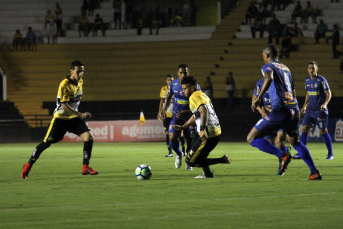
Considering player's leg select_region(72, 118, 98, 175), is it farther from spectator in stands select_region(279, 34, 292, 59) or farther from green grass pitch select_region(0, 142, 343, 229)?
spectator in stands select_region(279, 34, 292, 59)

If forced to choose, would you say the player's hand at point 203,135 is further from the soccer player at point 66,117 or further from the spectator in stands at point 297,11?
the spectator in stands at point 297,11

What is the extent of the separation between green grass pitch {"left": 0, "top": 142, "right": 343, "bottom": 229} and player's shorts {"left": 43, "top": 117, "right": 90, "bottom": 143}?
72 cm

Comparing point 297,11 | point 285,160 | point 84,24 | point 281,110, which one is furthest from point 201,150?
point 84,24

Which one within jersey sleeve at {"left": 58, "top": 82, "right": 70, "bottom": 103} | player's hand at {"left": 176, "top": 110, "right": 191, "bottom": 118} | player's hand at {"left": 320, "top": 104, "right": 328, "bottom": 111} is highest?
jersey sleeve at {"left": 58, "top": 82, "right": 70, "bottom": 103}

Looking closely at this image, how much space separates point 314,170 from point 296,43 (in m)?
22.3

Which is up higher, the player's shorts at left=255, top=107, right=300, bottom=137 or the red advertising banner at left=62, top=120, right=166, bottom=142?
the player's shorts at left=255, top=107, right=300, bottom=137

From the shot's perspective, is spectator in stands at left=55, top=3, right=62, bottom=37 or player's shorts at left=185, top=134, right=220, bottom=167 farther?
spectator in stands at left=55, top=3, right=62, bottom=37

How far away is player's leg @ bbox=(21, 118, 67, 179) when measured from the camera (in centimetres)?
1004

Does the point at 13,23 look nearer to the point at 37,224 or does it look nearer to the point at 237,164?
the point at 237,164

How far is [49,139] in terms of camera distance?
10047 millimetres

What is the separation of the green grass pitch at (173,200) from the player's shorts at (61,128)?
72cm

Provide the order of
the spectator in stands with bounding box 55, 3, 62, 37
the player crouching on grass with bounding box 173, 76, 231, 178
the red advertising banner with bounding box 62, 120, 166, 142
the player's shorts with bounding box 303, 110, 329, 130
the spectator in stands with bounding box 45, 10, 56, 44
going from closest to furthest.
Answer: the player crouching on grass with bounding box 173, 76, 231, 178 → the player's shorts with bounding box 303, 110, 329, 130 → the red advertising banner with bounding box 62, 120, 166, 142 → the spectator in stands with bounding box 45, 10, 56, 44 → the spectator in stands with bounding box 55, 3, 62, 37

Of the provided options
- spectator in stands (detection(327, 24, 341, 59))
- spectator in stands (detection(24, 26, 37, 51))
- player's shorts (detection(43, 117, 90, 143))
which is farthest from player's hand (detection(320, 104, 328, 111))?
spectator in stands (detection(24, 26, 37, 51))

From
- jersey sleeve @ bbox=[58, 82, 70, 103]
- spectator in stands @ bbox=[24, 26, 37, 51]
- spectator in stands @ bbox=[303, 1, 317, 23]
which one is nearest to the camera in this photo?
jersey sleeve @ bbox=[58, 82, 70, 103]
